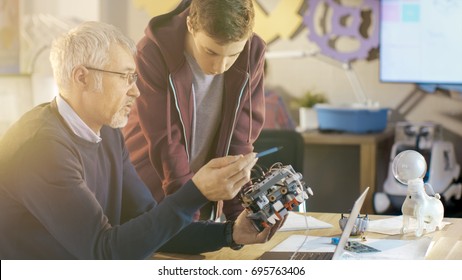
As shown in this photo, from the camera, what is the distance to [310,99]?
3.61 meters

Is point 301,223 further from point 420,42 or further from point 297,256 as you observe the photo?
point 420,42

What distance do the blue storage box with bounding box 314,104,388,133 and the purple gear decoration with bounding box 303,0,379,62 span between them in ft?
0.86

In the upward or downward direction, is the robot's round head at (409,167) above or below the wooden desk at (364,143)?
above

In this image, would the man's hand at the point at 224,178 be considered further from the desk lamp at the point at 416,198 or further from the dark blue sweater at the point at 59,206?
the desk lamp at the point at 416,198

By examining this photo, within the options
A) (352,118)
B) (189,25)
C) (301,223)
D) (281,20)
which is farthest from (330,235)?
(281,20)

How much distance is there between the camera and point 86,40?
1466 millimetres

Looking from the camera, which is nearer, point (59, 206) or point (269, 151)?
point (59, 206)

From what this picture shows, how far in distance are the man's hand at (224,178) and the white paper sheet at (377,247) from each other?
0.96 feet

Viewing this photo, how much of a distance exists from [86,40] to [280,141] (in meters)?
1.18

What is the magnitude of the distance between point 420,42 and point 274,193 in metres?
2.16

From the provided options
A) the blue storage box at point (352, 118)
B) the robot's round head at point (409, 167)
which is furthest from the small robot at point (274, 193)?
the blue storage box at point (352, 118)

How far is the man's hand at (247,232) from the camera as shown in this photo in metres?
1.62
